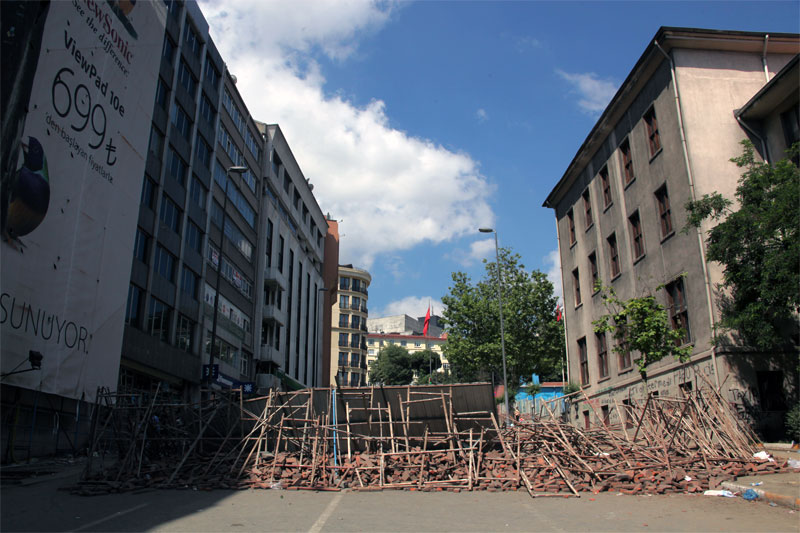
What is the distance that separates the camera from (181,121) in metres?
32.5

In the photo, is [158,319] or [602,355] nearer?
[602,355]

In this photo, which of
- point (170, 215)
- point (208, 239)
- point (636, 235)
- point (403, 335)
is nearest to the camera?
point (636, 235)

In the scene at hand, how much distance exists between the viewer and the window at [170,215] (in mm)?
29781

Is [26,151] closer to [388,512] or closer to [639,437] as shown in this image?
[388,512]

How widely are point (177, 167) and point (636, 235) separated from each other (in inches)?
928

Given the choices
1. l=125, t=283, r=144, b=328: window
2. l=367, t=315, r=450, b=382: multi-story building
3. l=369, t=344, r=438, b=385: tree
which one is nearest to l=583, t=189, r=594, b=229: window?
l=125, t=283, r=144, b=328: window

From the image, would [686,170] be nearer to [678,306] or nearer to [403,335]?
[678,306]

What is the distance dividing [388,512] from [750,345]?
14984mm

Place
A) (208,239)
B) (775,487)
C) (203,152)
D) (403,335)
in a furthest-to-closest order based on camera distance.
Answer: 1. (403,335)
2. (208,239)
3. (203,152)
4. (775,487)

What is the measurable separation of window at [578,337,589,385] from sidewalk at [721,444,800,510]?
16.6m

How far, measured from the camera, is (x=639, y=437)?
1698cm

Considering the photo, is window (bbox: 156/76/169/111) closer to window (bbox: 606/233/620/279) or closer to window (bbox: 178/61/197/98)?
window (bbox: 178/61/197/98)

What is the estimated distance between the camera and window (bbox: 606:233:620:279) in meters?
27.8

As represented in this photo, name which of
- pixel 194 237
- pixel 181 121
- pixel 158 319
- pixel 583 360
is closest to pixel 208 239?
pixel 194 237
